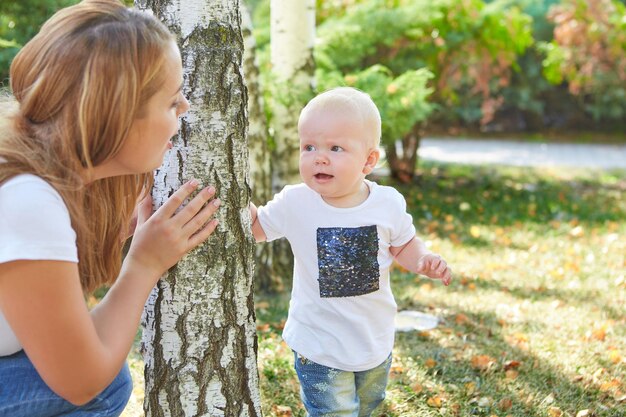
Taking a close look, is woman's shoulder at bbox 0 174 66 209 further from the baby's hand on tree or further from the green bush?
the green bush

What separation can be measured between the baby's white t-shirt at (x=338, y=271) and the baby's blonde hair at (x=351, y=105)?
9.8 inches

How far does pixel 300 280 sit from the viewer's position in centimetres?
256

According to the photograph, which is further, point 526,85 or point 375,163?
point 526,85

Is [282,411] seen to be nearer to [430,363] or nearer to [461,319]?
[430,363]

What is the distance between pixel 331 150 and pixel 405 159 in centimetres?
793

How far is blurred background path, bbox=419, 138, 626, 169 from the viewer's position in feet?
42.3

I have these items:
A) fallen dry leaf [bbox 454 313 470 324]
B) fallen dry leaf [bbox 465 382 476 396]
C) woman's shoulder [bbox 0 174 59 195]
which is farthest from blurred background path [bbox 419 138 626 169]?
woman's shoulder [bbox 0 174 59 195]

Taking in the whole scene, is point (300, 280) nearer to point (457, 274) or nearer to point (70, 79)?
point (70, 79)

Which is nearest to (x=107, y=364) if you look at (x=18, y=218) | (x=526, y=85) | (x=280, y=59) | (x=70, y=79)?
(x=18, y=218)

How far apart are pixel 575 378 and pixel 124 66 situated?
9.15 feet

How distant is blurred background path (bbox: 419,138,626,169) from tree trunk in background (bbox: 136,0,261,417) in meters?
10.9

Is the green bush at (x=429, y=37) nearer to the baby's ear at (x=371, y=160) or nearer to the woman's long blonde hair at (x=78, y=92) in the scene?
the baby's ear at (x=371, y=160)

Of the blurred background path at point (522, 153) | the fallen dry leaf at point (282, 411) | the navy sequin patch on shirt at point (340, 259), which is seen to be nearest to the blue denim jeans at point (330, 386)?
the navy sequin patch on shirt at point (340, 259)

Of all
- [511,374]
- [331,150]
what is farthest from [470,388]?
[331,150]
